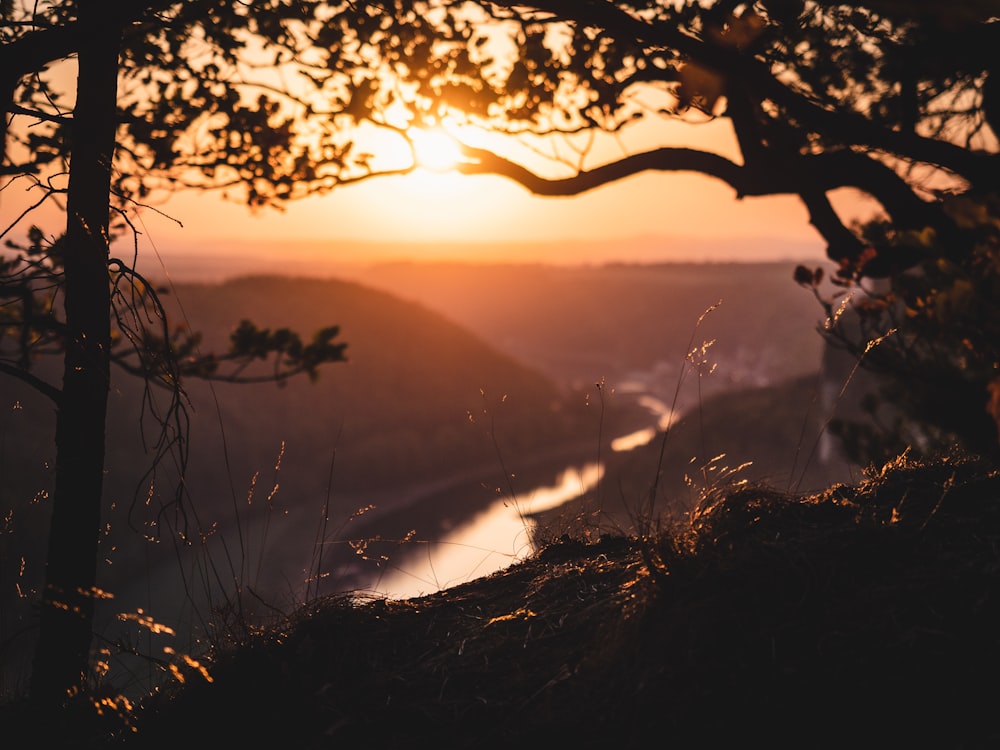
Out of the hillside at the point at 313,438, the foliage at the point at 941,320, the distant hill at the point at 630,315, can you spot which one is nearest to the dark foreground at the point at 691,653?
the foliage at the point at 941,320

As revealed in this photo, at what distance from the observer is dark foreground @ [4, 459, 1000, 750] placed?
8.20ft

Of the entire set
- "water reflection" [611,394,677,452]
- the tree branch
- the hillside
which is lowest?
"water reflection" [611,394,677,452]

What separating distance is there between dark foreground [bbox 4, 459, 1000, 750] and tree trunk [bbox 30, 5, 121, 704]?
60 cm

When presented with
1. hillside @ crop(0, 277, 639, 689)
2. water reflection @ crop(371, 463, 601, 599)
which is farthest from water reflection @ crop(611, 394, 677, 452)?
water reflection @ crop(371, 463, 601, 599)

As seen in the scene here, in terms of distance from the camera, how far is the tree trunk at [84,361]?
401cm

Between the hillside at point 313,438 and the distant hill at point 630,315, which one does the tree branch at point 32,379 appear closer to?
the hillside at point 313,438

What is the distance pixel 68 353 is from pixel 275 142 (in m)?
3.71

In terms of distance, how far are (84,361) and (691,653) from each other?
343 centimetres

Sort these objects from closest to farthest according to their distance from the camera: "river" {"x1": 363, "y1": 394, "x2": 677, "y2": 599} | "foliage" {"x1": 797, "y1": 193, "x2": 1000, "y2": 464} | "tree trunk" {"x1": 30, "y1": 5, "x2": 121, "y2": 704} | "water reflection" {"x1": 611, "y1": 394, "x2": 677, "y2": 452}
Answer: "foliage" {"x1": 797, "y1": 193, "x2": 1000, "y2": 464} → "tree trunk" {"x1": 30, "y1": 5, "x2": 121, "y2": 704} → "river" {"x1": 363, "y1": 394, "x2": 677, "y2": 599} → "water reflection" {"x1": 611, "y1": 394, "x2": 677, "y2": 452}

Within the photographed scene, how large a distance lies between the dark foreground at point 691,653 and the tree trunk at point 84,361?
60 cm

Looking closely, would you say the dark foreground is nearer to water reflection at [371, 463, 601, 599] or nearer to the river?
the river

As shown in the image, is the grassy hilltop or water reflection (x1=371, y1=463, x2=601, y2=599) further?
water reflection (x1=371, y1=463, x2=601, y2=599)

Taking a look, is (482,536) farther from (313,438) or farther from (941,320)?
(941,320)

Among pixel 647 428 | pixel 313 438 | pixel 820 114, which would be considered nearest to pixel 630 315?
pixel 647 428
